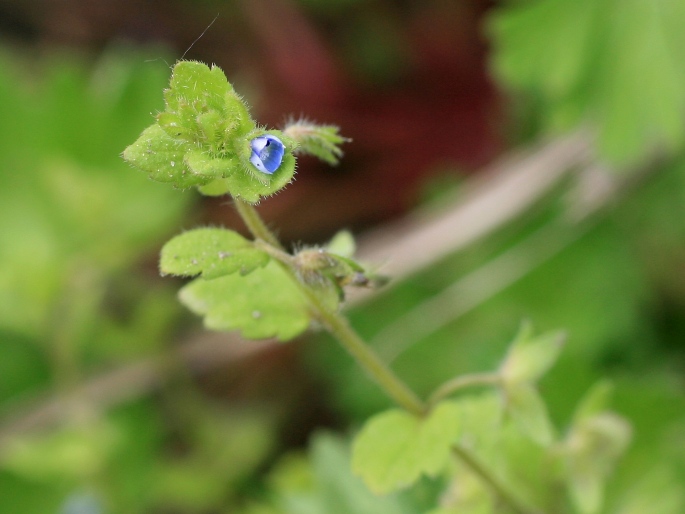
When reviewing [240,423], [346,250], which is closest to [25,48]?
[240,423]

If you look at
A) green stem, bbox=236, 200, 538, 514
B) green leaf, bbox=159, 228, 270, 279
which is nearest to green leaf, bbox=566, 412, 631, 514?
green stem, bbox=236, 200, 538, 514

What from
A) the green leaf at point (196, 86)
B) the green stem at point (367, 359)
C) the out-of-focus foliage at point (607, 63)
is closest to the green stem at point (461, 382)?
the green stem at point (367, 359)

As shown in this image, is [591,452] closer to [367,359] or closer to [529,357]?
[529,357]

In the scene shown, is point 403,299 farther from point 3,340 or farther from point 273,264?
point 273,264

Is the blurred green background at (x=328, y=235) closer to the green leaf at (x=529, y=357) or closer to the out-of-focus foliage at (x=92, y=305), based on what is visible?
the out-of-focus foliage at (x=92, y=305)

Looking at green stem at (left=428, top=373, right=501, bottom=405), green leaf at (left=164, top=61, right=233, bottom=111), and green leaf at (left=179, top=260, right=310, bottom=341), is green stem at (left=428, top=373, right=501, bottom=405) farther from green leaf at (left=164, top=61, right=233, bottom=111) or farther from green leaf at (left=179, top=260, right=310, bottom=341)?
green leaf at (left=164, top=61, right=233, bottom=111)
